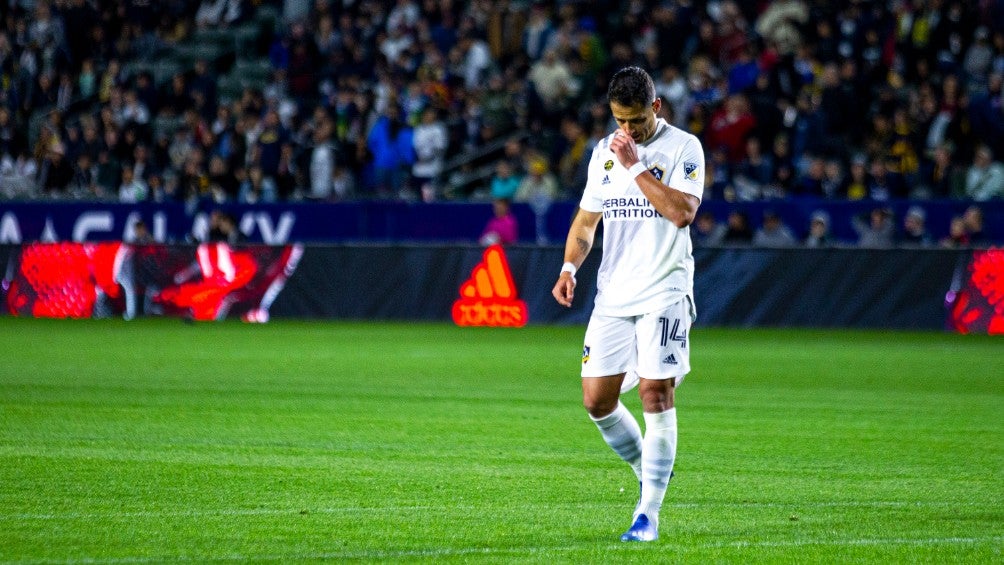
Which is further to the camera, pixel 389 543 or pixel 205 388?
pixel 205 388

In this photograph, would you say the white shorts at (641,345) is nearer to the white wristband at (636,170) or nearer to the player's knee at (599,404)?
the player's knee at (599,404)

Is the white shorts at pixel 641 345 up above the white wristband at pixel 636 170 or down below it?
below

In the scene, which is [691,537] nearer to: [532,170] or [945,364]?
[945,364]

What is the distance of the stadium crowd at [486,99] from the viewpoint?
2308 cm

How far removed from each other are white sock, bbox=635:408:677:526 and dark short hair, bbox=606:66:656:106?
4.49 feet

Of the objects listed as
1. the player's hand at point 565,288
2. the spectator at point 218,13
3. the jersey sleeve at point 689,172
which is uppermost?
the jersey sleeve at point 689,172

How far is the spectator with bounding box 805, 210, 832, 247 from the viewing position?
21672 mm

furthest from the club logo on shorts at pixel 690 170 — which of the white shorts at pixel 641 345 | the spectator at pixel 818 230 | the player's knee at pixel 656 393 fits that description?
the spectator at pixel 818 230

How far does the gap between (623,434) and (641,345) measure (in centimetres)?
59

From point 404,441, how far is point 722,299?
11365mm

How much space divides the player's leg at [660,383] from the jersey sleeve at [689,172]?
0.52 m

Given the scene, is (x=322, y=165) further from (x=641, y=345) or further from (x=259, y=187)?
(x=641, y=345)

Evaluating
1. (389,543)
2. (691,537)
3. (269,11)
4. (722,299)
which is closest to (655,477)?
(691,537)

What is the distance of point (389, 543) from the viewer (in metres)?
6.61
